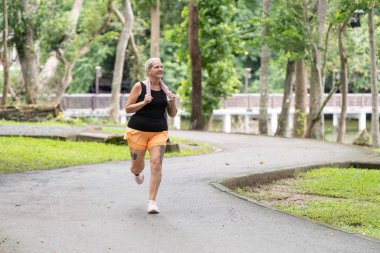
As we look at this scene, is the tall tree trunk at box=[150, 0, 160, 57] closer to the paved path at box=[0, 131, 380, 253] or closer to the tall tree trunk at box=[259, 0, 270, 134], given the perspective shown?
the tall tree trunk at box=[259, 0, 270, 134]

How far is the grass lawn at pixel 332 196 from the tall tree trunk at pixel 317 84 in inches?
457

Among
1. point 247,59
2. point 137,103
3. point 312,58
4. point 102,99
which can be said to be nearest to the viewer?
point 137,103

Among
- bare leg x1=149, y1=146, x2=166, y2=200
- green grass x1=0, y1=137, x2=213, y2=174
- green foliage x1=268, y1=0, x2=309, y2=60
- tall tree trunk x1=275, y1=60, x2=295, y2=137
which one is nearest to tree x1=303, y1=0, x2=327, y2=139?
green foliage x1=268, y1=0, x2=309, y2=60

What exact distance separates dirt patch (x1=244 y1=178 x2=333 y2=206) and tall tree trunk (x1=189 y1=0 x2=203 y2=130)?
60.5 feet

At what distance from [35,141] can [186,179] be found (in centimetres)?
744

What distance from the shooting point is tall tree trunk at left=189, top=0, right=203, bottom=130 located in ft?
106

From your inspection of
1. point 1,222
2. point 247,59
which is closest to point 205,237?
point 1,222

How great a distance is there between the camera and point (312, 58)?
2798 centimetres

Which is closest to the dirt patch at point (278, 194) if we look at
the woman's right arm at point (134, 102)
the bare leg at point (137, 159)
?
the bare leg at point (137, 159)

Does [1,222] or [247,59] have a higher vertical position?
[247,59]

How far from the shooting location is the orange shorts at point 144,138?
10.2 meters

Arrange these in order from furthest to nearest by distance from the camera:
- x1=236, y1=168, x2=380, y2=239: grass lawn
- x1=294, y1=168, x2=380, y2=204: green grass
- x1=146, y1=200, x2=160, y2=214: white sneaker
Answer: x1=294, y1=168, x2=380, y2=204: green grass, x1=236, y1=168, x2=380, y2=239: grass lawn, x1=146, y1=200, x2=160, y2=214: white sneaker

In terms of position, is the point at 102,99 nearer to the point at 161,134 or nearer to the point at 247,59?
the point at 247,59

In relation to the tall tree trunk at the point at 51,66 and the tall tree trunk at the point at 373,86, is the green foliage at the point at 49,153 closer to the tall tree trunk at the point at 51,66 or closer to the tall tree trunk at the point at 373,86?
the tall tree trunk at the point at 373,86
